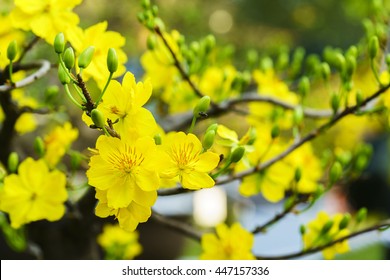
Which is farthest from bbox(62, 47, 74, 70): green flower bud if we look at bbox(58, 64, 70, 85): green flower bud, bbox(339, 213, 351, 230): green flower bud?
bbox(339, 213, 351, 230): green flower bud

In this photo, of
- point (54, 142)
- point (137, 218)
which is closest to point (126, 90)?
point (137, 218)

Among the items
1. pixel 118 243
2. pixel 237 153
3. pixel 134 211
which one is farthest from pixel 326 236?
pixel 118 243

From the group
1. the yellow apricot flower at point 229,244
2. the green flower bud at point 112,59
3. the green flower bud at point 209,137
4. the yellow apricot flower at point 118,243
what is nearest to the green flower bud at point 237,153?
the green flower bud at point 209,137

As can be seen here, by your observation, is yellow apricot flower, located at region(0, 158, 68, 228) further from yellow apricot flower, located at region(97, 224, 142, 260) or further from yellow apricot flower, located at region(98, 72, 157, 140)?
yellow apricot flower, located at region(97, 224, 142, 260)

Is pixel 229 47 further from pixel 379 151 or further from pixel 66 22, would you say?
pixel 379 151

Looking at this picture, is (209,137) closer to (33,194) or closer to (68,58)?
(68,58)

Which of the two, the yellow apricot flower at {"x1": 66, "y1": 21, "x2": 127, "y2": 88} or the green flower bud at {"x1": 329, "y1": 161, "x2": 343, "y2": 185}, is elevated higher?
the yellow apricot flower at {"x1": 66, "y1": 21, "x2": 127, "y2": 88}

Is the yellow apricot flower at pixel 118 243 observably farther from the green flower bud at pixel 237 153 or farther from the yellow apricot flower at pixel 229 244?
the green flower bud at pixel 237 153
